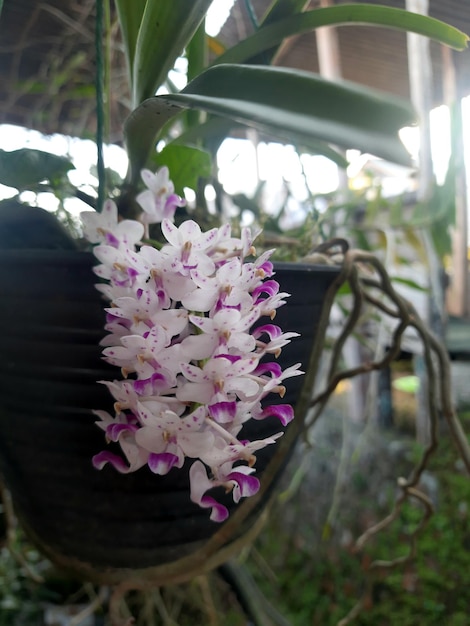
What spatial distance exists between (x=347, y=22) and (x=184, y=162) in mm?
167

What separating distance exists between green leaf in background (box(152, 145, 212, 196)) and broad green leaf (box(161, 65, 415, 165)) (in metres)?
0.12

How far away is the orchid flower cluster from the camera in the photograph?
0.81 feet

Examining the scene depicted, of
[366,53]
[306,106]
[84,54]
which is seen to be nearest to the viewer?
[306,106]

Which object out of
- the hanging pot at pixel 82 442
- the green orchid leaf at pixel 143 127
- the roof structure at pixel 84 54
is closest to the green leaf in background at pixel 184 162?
the green orchid leaf at pixel 143 127

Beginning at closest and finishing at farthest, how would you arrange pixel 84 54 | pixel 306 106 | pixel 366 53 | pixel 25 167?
pixel 306 106 < pixel 25 167 < pixel 366 53 < pixel 84 54

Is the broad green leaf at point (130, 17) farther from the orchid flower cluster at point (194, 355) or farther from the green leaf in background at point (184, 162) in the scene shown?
the orchid flower cluster at point (194, 355)

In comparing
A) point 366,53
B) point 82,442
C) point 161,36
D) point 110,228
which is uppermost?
point 366,53

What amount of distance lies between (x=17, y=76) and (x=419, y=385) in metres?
1.24

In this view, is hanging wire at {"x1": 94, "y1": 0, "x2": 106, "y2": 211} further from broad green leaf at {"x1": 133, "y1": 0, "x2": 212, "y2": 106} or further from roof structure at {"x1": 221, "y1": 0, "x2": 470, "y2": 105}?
roof structure at {"x1": 221, "y1": 0, "x2": 470, "y2": 105}

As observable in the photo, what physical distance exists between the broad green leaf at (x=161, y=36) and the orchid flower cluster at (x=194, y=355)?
14 cm

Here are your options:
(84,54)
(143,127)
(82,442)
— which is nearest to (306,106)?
(143,127)

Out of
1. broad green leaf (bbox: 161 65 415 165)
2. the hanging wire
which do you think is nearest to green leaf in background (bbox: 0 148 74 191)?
the hanging wire

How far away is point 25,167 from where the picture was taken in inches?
13.9

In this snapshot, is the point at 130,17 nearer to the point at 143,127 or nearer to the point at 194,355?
the point at 143,127
